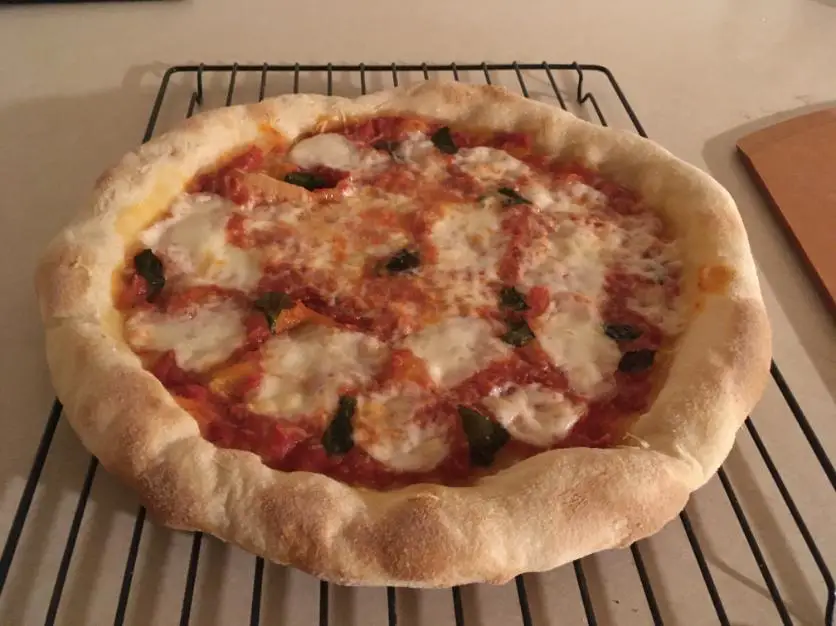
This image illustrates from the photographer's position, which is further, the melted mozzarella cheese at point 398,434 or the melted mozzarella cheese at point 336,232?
the melted mozzarella cheese at point 336,232

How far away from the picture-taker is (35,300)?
2.24 m

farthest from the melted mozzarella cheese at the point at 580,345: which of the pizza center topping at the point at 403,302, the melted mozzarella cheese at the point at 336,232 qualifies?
the melted mozzarella cheese at the point at 336,232

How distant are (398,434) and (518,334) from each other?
0.41m

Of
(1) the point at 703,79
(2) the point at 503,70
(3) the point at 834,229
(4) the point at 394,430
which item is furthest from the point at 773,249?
(4) the point at 394,430

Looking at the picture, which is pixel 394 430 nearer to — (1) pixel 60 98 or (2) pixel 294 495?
(2) pixel 294 495

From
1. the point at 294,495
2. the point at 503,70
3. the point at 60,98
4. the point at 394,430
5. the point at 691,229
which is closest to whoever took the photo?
the point at 294,495

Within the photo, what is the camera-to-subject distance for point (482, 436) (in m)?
1.77

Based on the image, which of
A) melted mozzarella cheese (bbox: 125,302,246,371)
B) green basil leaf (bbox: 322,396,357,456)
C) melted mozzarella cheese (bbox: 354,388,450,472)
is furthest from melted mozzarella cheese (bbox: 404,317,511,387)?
melted mozzarella cheese (bbox: 125,302,246,371)

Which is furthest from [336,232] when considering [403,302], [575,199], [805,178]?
[805,178]

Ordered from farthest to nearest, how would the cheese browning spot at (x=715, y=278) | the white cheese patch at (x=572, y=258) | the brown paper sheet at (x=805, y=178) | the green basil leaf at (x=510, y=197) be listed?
the brown paper sheet at (x=805, y=178) < the green basil leaf at (x=510, y=197) < the white cheese patch at (x=572, y=258) < the cheese browning spot at (x=715, y=278)

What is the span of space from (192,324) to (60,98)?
4.69 feet

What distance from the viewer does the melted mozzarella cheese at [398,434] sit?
5.73ft

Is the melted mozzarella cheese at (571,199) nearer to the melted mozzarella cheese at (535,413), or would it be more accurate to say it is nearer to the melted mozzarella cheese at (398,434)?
the melted mozzarella cheese at (535,413)

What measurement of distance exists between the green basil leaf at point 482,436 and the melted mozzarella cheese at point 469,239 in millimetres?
480
